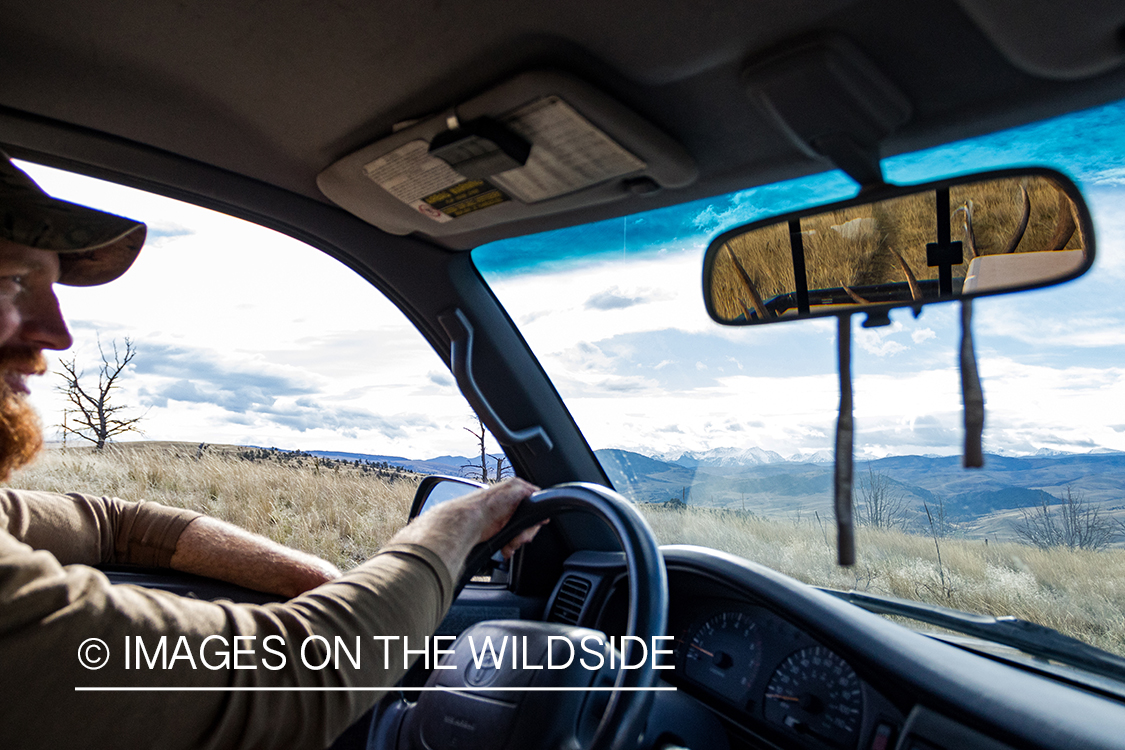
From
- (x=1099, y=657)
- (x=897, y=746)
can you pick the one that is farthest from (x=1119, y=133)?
(x=897, y=746)

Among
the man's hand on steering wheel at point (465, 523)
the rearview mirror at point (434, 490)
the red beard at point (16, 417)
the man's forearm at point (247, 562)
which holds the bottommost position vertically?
the man's forearm at point (247, 562)

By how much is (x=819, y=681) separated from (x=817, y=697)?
0.13 ft

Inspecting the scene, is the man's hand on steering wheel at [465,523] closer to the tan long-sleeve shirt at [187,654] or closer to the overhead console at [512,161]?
the tan long-sleeve shirt at [187,654]

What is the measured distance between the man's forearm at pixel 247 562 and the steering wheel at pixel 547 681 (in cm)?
49

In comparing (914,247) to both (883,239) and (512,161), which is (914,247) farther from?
(512,161)

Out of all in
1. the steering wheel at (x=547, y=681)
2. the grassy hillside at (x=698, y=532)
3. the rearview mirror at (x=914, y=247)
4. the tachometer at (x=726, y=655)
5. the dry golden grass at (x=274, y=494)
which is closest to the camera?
the steering wheel at (x=547, y=681)

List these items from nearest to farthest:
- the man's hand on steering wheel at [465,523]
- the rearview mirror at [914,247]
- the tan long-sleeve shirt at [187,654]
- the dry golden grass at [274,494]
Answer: the tan long-sleeve shirt at [187,654] < the man's hand on steering wheel at [465,523] < the rearview mirror at [914,247] < the dry golden grass at [274,494]

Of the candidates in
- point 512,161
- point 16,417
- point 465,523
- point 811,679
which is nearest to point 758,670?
point 811,679

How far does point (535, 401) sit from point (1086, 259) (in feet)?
6.17

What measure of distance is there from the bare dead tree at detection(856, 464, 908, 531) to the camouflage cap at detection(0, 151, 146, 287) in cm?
228

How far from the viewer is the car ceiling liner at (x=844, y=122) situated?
135 centimetres

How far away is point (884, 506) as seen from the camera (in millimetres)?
2186

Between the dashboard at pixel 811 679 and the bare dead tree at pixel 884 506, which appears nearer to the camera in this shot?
the dashboard at pixel 811 679

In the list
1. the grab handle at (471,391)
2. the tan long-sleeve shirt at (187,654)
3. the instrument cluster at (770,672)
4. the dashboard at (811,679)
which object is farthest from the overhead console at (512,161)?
the instrument cluster at (770,672)
